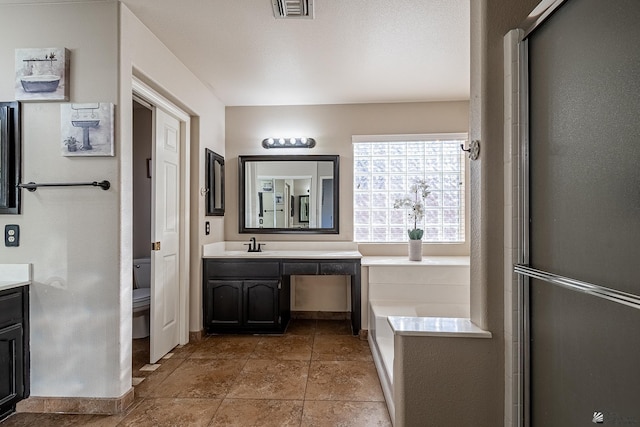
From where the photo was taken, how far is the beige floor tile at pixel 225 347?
2.84 m

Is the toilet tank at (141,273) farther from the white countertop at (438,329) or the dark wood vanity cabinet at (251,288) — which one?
the white countertop at (438,329)

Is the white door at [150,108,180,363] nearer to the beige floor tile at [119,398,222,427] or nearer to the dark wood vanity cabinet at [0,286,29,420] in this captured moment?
the beige floor tile at [119,398,222,427]

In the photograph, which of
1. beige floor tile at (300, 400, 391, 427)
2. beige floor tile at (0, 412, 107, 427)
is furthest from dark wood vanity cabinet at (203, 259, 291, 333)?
beige floor tile at (0, 412, 107, 427)

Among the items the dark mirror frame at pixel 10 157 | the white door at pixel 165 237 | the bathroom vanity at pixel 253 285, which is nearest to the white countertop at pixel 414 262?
the bathroom vanity at pixel 253 285

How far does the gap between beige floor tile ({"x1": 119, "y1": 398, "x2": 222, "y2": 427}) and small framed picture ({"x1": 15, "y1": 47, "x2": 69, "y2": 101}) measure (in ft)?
6.26

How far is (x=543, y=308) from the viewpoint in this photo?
1275 millimetres

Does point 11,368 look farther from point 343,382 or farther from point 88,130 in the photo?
point 343,382

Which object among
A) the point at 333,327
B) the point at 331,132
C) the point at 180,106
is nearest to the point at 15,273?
the point at 180,106

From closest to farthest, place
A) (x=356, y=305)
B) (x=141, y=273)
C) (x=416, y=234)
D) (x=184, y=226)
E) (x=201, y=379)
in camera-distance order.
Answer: (x=201, y=379) → (x=184, y=226) → (x=356, y=305) → (x=416, y=234) → (x=141, y=273)

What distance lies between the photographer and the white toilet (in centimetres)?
297

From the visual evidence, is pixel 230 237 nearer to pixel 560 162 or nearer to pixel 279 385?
pixel 279 385

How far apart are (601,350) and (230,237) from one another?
3445 mm

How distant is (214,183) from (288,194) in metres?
0.82

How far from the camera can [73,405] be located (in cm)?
197
